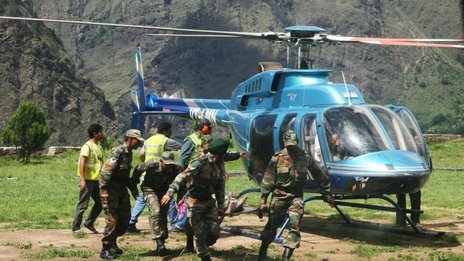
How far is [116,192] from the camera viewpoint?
11602 mm

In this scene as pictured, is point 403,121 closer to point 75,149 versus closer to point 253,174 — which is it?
point 253,174

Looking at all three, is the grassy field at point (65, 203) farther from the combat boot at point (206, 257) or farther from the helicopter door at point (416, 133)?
the combat boot at point (206, 257)

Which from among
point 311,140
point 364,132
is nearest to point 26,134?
point 311,140

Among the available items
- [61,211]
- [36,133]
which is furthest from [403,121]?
Answer: [36,133]

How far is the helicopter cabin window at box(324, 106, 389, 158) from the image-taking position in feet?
43.0

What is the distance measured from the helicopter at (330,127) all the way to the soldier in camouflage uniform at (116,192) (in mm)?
2705

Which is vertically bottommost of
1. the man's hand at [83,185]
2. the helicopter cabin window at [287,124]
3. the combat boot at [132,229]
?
the combat boot at [132,229]

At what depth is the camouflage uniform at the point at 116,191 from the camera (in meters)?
11.5

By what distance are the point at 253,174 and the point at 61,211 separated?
494cm

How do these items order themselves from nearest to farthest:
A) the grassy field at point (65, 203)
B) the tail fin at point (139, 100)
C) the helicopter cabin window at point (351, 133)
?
1. the helicopter cabin window at point (351, 133)
2. the grassy field at point (65, 203)
3. the tail fin at point (139, 100)

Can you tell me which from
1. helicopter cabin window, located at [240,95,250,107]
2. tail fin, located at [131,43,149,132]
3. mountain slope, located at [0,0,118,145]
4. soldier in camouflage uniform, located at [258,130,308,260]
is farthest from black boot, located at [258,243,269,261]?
mountain slope, located at [0,0,118,145]

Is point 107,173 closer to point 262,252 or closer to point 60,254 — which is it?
point 60,254

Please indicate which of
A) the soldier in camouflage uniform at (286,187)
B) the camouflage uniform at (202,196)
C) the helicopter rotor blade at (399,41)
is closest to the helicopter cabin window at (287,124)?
the helicopter rotor blade at (399,41)

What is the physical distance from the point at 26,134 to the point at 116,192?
53.0 m
